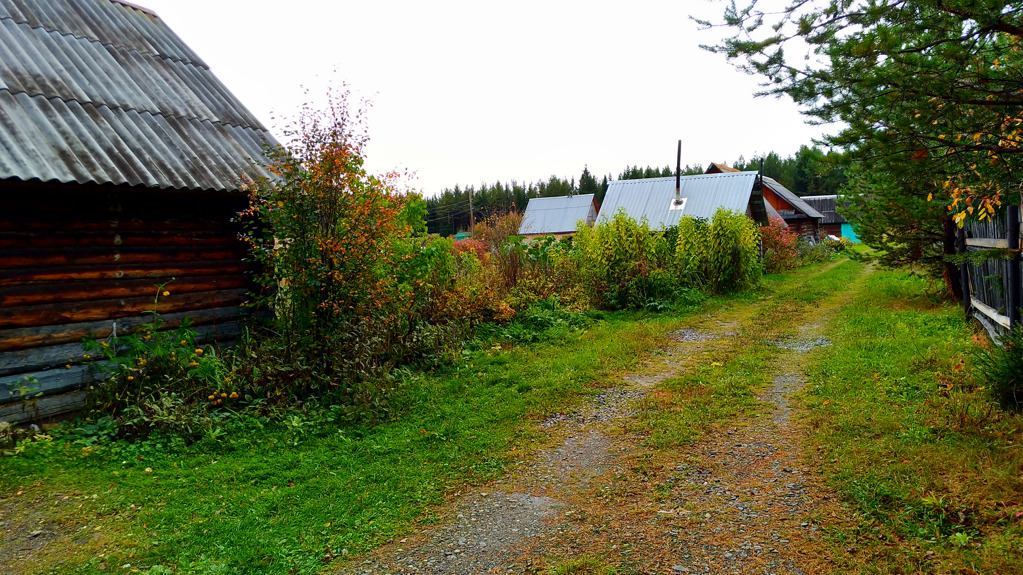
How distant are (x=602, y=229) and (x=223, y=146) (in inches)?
347

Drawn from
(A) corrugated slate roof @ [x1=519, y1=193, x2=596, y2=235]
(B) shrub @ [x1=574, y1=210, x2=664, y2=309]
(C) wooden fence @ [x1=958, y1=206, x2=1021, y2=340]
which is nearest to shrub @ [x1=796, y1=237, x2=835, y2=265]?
(A) corrugated slate roof @ [x1=519, y1=193, x2=596, y2=235]

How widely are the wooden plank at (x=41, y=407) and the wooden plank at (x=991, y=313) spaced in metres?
10.2

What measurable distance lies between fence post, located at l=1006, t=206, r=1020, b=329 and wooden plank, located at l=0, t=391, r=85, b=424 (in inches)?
388

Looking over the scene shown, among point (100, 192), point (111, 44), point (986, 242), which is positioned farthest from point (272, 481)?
point (986, 242)

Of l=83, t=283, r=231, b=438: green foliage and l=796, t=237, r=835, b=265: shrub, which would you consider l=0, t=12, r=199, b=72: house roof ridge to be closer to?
l=83, t=283, r=231, b=438: green foliage

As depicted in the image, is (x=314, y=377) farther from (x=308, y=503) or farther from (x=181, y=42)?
(x=181, y=42)

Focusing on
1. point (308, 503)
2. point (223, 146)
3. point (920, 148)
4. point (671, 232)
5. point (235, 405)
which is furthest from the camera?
point (671, 232)

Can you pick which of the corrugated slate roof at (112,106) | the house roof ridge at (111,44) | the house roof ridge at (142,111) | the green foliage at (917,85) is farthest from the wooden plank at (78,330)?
the green foliage at (917,85)

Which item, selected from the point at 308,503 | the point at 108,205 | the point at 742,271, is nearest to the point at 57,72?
the point at 108,205

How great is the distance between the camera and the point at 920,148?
3.97 m

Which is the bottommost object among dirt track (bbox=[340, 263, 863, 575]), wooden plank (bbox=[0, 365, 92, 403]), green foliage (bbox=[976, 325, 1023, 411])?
dirt track (bbox=[340, 263, 863, 575])

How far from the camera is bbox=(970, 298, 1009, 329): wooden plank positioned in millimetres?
6688

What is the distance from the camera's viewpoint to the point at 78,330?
639 cm

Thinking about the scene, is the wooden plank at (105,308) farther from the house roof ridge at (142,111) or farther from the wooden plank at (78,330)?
the house roof ridge at (142,111)
